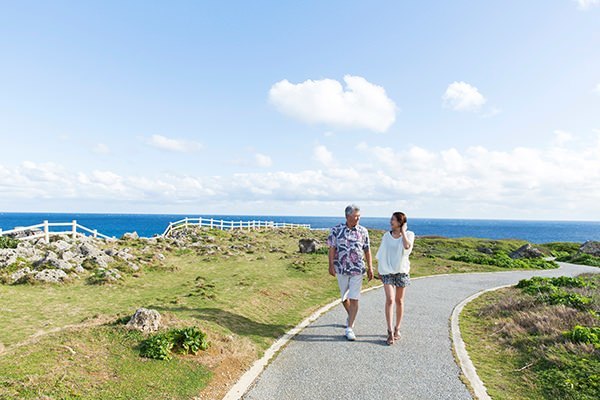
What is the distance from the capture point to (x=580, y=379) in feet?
18.8

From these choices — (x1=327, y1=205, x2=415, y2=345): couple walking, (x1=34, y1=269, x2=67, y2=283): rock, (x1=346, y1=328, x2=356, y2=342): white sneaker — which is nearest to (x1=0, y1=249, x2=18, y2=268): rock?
(x1=34, y1=269, x2=67, y2=283): rock

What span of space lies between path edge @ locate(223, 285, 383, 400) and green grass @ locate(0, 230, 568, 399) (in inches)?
7.3

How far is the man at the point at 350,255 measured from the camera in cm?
736

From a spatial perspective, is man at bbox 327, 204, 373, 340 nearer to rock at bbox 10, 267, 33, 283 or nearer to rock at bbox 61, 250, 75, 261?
rock at bbox 10, 267, 33, 283

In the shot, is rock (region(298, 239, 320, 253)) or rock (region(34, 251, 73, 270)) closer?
rock (region(34, 251, 73, 270))

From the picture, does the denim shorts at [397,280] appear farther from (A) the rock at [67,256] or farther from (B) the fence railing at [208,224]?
(B) the fence railing at [208,224]

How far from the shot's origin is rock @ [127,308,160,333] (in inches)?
271

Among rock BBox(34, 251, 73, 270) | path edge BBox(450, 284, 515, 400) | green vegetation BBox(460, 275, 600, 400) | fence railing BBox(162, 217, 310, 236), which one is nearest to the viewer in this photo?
path edge BBox(450, 284, 515, 400)

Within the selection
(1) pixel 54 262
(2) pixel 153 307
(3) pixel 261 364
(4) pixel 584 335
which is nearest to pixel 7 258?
(1) pixel 54 262

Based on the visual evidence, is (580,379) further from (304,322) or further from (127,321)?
(127,321)

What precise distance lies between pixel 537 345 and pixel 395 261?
10.6ft

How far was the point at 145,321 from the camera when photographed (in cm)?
695

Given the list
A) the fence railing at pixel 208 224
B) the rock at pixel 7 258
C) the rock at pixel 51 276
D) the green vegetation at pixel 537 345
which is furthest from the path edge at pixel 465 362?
the fence railing at pixel 208 224

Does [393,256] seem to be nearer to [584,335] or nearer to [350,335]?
[350,335]
